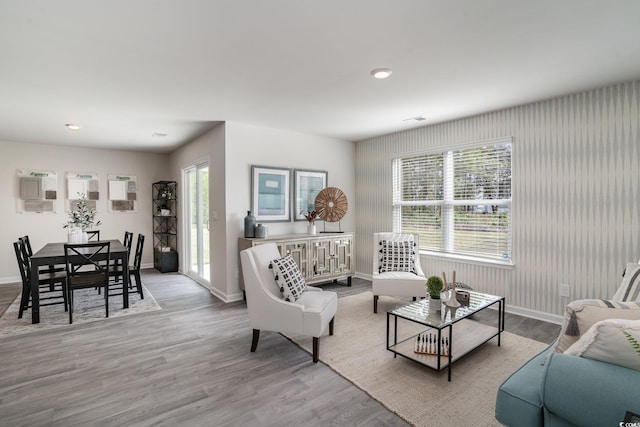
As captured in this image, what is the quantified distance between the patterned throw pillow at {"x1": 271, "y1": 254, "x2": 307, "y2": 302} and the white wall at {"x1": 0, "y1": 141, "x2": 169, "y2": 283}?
5.12 meters

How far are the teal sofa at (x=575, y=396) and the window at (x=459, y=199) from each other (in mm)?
2970

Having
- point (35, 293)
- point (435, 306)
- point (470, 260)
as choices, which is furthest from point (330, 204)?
point (35, 293)

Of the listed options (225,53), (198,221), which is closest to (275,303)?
(225,53)

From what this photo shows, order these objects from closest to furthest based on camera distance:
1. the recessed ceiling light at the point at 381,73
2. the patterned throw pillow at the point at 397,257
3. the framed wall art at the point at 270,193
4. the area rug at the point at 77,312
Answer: the recessed ceiling light at the point at 381,73
the area rug at the point at 77,312
the patterned throw pillow at the point at 397,257
the framed wall art at the point at 270,193

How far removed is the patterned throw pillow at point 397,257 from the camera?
4.17 metres

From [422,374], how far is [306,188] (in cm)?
342

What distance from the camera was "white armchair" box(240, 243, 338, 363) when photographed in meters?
2.65

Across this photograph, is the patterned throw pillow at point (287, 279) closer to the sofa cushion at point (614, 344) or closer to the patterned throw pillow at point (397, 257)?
the patterned throw pillow at point (397, 257)

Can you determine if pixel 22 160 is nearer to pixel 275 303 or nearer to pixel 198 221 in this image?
pixel 198 221

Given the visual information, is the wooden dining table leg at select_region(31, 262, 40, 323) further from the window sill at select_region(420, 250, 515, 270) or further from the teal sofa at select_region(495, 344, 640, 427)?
the window sill at select_region(420, 250, 515, 270)

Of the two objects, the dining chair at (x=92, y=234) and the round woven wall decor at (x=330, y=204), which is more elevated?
the round woven wall decor at (x=330, y=204)

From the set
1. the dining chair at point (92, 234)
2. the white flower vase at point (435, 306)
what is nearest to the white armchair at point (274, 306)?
the white flower vase at point (435, 306)

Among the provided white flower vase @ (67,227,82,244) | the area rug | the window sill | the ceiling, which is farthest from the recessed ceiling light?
white flower vase @ (67,227,82,244)

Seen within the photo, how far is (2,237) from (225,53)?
5.94 m
